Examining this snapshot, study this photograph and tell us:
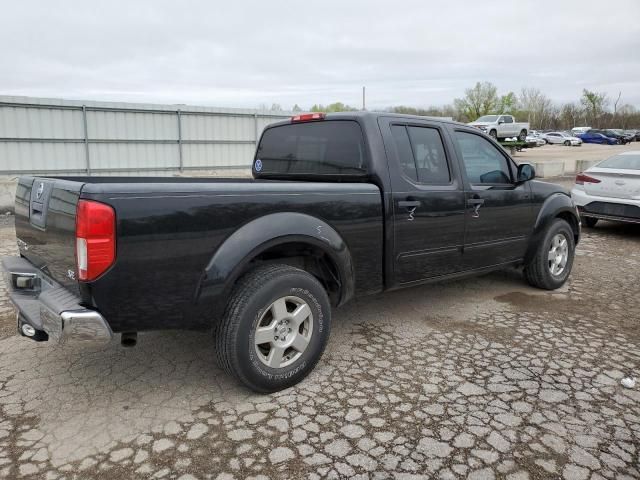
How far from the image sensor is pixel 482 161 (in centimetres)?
456

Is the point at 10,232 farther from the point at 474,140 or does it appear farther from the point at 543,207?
the point at 543,207

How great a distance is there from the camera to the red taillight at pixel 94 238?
2402mm

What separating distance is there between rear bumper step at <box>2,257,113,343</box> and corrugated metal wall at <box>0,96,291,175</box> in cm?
1058

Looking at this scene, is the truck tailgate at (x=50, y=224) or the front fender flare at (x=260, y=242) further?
the front fender flare at (x=260, y=242)

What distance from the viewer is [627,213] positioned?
795 centimetres

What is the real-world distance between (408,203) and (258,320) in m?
1.51

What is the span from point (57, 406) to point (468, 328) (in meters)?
3.11

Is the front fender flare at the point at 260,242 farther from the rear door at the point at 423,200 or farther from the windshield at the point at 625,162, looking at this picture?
the windshield at the point at 625,162

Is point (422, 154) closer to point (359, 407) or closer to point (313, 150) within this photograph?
point (313, 150)

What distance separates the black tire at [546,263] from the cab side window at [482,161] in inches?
33.4

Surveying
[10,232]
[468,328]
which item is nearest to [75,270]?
[468,328]

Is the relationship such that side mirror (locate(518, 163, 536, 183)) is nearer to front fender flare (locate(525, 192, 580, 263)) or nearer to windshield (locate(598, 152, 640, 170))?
front fender flare (locate(525, 192, 580, 263))

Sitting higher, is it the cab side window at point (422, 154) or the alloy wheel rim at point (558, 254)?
the cab side window at point (422, 154)

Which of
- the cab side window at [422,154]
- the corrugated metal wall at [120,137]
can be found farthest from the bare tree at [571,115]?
the cab side window at [422,154]
